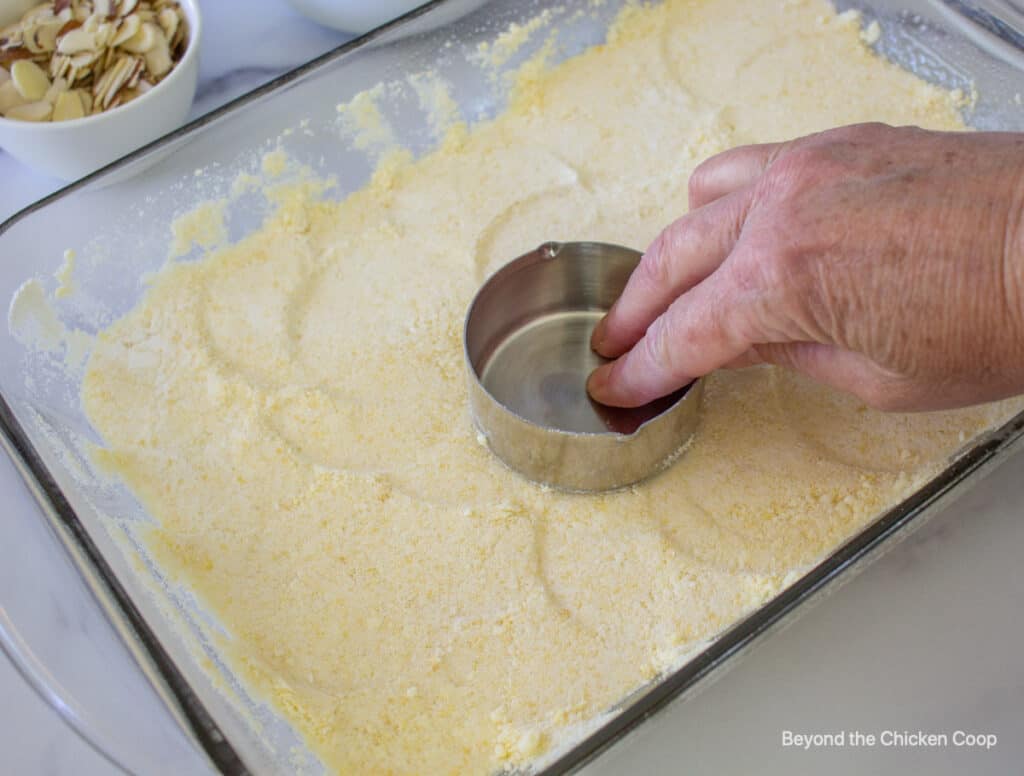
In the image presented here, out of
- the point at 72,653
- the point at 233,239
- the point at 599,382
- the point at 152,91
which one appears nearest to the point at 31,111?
the point at 152,91

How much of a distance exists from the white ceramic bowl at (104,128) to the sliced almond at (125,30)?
0.22 ft

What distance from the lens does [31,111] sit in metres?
1.28

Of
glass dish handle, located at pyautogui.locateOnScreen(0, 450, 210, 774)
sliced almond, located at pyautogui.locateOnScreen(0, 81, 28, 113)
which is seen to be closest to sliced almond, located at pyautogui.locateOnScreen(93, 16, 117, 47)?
sliced almond, located at pyautogui.locateOnScreen(0, 81, 28, 113)

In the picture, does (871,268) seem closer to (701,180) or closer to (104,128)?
(701,180)

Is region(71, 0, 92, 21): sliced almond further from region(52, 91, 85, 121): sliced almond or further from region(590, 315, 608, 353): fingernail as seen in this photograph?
region(590, 315, 608, 353): fingernail

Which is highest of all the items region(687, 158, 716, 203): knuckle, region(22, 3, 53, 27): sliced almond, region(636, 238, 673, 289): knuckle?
region(22, 3, 53, 27): sliced almond

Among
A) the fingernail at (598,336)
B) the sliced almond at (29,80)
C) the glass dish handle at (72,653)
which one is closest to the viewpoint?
the glass dish handle at (72,653)

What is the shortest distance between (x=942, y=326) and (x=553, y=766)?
1.58 feet

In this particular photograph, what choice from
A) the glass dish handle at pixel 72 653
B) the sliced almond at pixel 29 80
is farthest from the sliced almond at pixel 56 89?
the glass dish handle at pixel 72 653

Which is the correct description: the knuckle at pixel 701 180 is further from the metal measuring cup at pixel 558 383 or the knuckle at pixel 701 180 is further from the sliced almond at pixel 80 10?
the sliced almond at pixel 80 10

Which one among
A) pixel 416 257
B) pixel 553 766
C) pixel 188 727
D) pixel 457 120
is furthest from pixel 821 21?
pixel 188 727

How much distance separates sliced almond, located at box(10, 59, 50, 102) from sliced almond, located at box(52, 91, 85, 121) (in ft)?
0.08

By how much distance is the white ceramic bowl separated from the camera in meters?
1.24

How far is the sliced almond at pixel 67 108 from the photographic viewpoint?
1.28m
